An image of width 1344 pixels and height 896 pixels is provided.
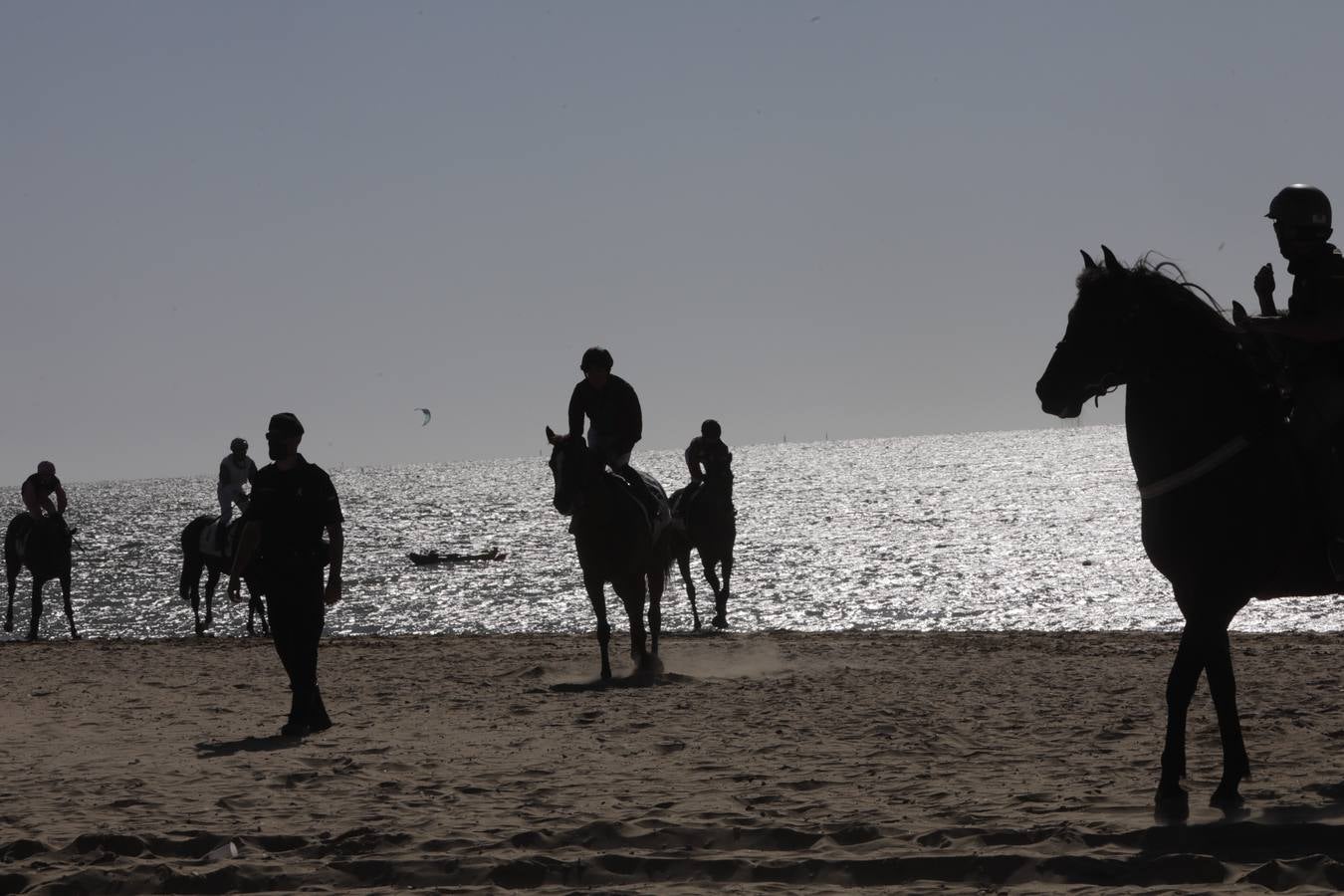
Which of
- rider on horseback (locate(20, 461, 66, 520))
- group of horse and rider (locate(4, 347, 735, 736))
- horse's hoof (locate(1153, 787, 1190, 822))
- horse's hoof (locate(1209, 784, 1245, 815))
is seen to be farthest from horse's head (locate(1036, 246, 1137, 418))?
rider on horseback (locate(20, 461, 66, 520))

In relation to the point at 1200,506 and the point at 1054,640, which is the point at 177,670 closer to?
the point at 1054,640

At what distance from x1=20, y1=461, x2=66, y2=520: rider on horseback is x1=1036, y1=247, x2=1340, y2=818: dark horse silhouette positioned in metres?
18.1

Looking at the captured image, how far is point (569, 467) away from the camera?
13.5 m

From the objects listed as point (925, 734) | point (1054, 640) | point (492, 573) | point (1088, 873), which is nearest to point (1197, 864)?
point (1088, 873)

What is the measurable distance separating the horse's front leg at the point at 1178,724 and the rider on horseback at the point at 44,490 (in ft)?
60.1

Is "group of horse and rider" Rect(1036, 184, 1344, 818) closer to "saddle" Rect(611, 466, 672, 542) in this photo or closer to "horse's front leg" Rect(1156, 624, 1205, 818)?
"horse's front leg" Rect(1156, 624, 1205, 818)

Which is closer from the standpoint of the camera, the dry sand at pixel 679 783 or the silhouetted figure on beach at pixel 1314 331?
the dry sand at pixel 679 783

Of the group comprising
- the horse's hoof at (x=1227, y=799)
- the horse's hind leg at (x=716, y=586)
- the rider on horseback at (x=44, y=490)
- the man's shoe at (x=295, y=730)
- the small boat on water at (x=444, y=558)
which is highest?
the rider on horseback at (x=44, y=490)

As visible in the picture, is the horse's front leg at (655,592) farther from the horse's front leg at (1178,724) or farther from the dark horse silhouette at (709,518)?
the horse's front leg at (1178,724)

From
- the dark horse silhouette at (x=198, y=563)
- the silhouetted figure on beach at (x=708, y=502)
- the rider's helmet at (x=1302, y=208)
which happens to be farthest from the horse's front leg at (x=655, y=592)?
the dark horse silhouette at (x=198, y=563)

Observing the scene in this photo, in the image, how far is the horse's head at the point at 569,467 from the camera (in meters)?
13.5

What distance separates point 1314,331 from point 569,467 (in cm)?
735

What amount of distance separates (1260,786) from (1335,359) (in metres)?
2.37

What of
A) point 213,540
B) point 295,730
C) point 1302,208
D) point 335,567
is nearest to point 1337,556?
point 1302,208
